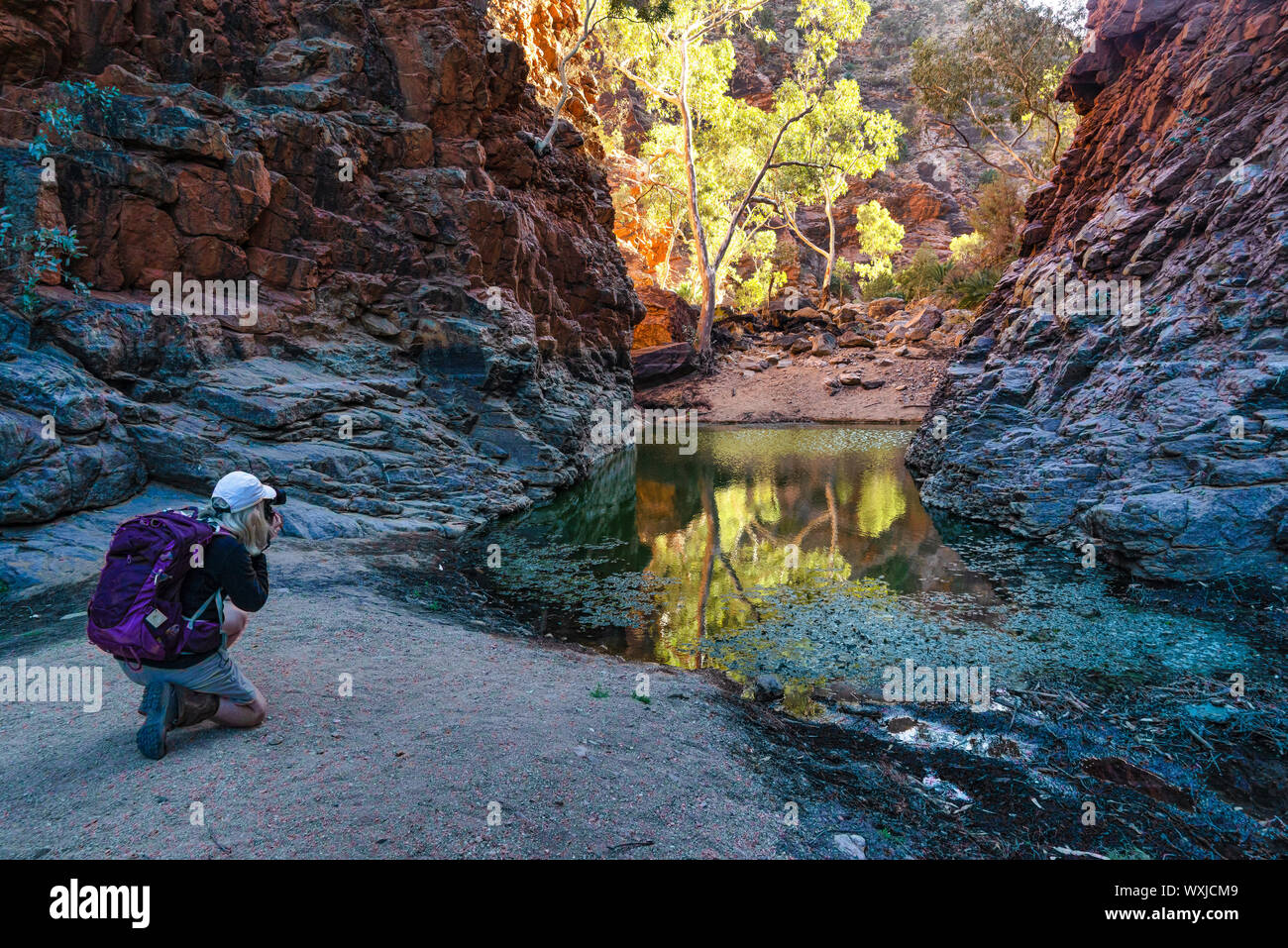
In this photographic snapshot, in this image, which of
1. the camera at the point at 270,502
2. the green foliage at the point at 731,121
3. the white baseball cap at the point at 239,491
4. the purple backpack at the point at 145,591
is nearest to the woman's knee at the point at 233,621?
the purple backpack at the point at 145,591

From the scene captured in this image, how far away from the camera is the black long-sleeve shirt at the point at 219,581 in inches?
143

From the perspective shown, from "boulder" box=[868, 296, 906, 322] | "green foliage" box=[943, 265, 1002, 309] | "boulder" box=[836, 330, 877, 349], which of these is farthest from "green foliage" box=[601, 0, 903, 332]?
"boulder" box=[836, 330, 877, 349]

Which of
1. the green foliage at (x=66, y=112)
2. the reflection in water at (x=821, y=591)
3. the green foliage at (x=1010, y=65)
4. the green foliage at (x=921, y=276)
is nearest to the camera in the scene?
the reflection in water at (x=821, y=591)

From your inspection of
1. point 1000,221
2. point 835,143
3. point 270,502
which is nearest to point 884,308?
point 1000,221

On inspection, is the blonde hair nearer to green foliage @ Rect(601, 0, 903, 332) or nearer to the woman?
the woman

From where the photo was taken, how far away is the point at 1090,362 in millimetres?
13242

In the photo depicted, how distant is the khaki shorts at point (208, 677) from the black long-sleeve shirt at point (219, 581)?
2.6 inches

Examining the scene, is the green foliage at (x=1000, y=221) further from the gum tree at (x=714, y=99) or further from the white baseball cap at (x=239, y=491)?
the white baseball cap at (x=239, y=491)

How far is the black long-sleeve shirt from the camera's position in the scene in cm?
364

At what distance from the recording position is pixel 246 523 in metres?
3.89

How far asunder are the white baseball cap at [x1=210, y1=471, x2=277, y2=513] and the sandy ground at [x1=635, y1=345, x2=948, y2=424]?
91.6 feet

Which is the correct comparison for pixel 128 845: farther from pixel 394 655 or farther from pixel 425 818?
pixel 394 655

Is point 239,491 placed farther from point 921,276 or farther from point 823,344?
point 921,276

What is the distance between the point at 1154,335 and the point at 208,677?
1475 cm
